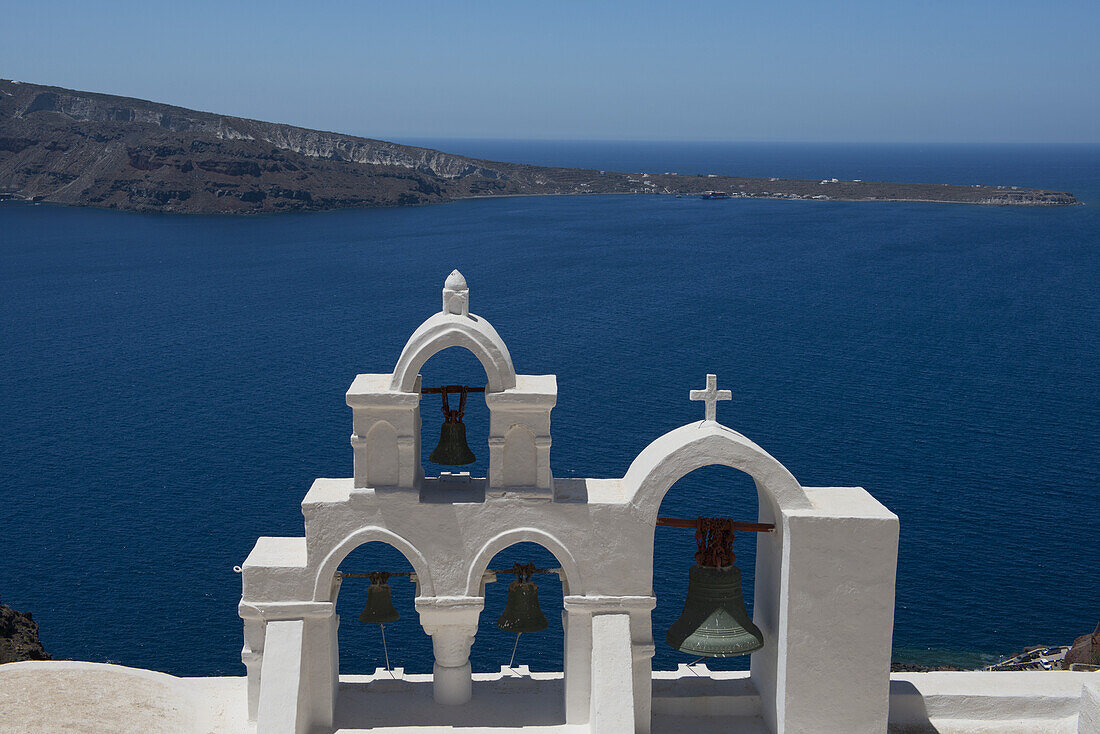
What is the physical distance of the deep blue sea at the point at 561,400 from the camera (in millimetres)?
35312

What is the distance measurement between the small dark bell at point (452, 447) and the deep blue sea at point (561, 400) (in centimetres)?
1792

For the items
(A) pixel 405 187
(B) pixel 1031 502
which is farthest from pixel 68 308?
(A) pixel 405 187

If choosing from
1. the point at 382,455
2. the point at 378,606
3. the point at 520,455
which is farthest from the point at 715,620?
the point at 378,606

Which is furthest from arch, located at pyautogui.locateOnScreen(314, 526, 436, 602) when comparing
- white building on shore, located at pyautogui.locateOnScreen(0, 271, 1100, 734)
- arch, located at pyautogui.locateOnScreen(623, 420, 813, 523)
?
arch, located at pyautogui.locateOnScreen(623, 420, 813, 523)

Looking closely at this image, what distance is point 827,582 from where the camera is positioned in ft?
40.1

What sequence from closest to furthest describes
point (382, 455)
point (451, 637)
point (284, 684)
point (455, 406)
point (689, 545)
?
point (284, 684) < point (382, 455) < point (451, 637) < point (689, 545) < point (455, 406)

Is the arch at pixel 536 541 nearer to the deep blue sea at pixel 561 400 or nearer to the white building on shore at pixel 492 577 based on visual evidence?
the white building on shore at pixel 492 577

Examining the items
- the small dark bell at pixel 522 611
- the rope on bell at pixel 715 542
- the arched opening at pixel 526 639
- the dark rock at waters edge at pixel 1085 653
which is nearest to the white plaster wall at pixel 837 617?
the rope on bell at pixel 715 542

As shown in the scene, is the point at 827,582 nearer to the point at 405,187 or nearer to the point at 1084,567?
the point at 1084,567

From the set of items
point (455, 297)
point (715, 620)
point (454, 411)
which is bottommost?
point (715, 620)

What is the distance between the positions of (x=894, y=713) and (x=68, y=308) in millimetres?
81565

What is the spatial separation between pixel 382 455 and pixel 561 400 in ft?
138

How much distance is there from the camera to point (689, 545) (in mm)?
38281

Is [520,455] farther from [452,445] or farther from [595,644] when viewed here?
[595,644]
